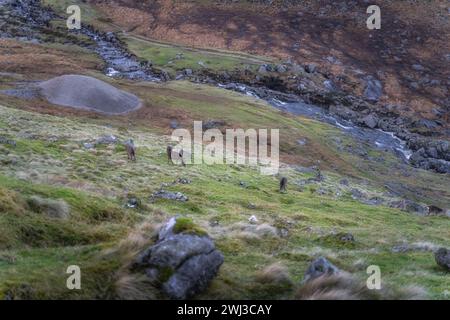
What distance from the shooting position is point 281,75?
84312mm

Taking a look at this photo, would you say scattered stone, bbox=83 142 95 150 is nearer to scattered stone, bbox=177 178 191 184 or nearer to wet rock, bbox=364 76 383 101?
scattered stone, bbox=177 178 191 184

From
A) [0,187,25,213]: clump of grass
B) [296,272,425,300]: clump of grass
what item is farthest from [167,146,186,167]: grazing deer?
[296,272,425,300]: clump of grass

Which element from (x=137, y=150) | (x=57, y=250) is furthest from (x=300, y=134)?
(x=57, y=250)

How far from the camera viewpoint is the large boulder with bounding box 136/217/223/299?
1033cm

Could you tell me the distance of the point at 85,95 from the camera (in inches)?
2196

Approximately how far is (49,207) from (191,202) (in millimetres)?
9824

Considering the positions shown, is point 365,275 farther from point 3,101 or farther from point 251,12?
point 251,12

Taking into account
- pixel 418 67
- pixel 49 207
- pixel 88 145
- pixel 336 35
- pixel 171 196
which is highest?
pixel 336 35

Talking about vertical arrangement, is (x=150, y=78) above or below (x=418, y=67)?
below

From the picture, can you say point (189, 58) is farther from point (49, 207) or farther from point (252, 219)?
point (49, 207)

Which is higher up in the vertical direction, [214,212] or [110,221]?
[110,221]

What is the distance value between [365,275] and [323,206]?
18834 millimetres

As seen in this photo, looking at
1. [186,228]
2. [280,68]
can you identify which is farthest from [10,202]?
[280,68]

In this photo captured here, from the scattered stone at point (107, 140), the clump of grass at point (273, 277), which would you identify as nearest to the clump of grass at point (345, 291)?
the clump of grass at point (273, 277)
